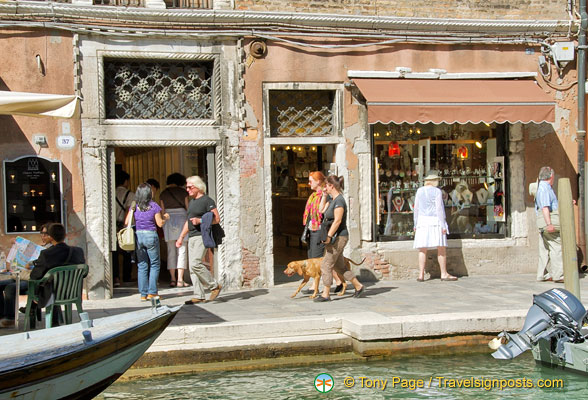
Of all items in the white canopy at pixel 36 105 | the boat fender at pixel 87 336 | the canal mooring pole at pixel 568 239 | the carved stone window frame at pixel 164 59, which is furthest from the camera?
the carved stone window frame at pixel 164 59

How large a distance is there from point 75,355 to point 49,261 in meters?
2.54

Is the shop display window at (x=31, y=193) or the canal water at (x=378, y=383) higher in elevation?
the shop display window at (x=31, y=193)

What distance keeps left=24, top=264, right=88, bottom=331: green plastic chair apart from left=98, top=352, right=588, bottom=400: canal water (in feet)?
3.78

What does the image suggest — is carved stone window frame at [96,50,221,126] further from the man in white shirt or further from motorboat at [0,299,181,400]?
the man in white shirt

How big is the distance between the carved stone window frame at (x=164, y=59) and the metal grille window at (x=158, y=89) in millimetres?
122

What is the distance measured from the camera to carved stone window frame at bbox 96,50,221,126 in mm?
11086

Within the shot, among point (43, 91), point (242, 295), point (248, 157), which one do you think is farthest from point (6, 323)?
point (248, 157)

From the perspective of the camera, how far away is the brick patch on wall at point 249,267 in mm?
11734

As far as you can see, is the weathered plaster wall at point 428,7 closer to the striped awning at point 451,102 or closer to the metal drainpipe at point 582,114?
the metal drainpipe at point 582,114

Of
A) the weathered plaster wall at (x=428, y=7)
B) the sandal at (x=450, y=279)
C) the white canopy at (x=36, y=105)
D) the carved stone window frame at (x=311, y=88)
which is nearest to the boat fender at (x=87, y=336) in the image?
the white canopy at (x=36, y=105)

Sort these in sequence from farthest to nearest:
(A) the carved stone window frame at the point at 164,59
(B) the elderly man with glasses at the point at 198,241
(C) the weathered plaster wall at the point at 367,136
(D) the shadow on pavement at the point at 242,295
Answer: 1. (C) the weathered plaster wall at the point at 367,136
2. (A) the carved stone window frame at the point at 164,59
3. (D) the shadow on pavement at the point at 242,295
4. (B) the elderly man with glasses at the point at 198,241

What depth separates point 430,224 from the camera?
11961mm

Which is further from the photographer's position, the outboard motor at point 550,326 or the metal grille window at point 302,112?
the metal grille window at point 302,112

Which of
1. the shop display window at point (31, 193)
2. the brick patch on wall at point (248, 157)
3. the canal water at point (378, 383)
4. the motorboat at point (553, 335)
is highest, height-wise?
the brick patch on wall at point (248, 157)
